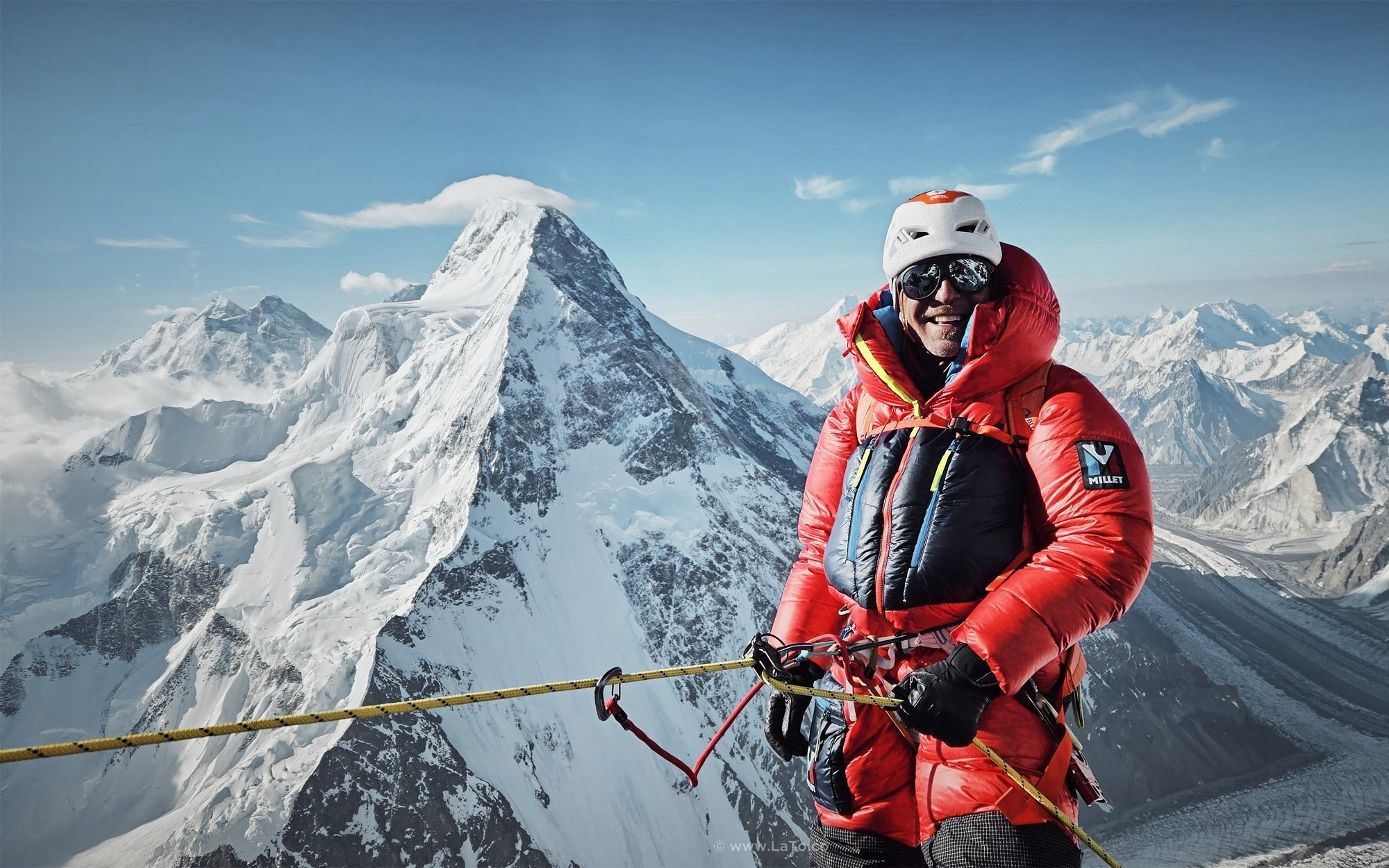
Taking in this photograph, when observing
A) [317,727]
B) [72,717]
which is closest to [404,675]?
[317,727]

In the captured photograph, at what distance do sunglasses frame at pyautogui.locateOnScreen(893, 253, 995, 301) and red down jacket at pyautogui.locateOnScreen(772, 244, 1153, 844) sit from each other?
85 mm

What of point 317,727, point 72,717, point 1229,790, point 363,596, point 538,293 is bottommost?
point 1229,790

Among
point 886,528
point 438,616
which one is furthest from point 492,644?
point 886,528

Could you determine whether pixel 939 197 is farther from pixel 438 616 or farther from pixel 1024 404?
pixel 438 616

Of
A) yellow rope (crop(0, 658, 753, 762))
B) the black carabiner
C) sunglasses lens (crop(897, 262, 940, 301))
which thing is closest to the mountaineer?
sunglasses lens (crop(897, 262, 940, 301))

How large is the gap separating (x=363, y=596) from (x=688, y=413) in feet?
221

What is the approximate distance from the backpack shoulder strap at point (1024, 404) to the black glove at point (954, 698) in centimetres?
140

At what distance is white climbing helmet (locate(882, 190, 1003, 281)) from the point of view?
4520mm

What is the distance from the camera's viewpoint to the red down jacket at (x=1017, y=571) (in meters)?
3.56

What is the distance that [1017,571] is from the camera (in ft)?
12.7

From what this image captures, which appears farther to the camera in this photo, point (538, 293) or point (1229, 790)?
point (538, 293)

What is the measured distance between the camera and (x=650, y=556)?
11331 cm

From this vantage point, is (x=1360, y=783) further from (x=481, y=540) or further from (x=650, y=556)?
(x=481, y=540)

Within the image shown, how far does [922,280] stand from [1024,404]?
44.6 inches
